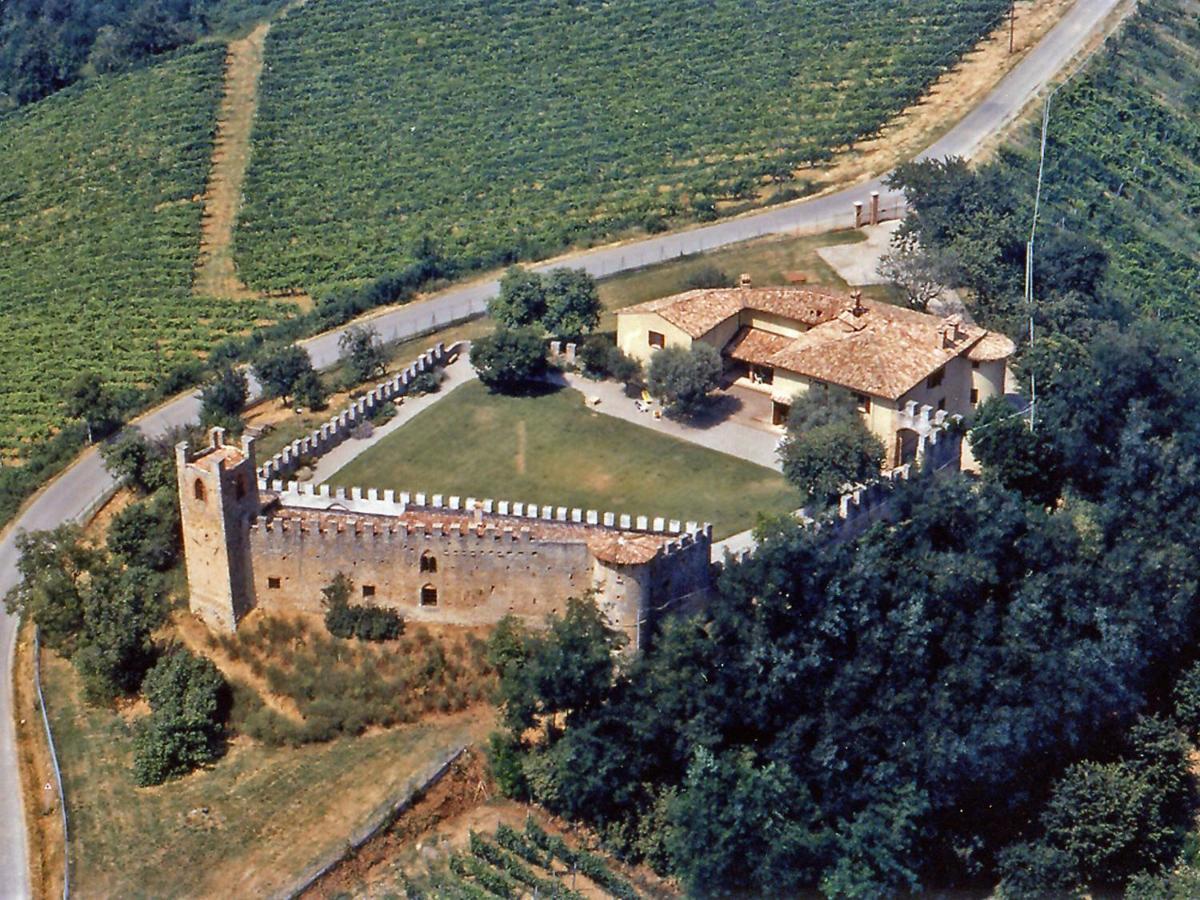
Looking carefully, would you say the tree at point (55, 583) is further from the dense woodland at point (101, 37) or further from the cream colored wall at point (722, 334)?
the dense woodland at point (101, 37)

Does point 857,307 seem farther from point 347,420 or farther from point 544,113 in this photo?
point 544,113

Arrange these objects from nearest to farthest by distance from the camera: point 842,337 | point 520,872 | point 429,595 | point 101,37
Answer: point 520,872 → point 429,595 → point 842,337 → point 101,37

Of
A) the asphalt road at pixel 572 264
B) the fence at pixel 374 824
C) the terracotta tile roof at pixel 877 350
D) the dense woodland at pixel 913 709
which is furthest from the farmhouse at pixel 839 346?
the fence at pixel 374 824

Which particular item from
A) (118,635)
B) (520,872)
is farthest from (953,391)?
(118,635)

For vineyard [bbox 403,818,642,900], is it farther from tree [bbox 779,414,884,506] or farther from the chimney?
the chimney

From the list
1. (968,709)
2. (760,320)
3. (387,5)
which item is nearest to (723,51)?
(387,5)

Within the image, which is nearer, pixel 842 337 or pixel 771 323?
pixel 842 337
